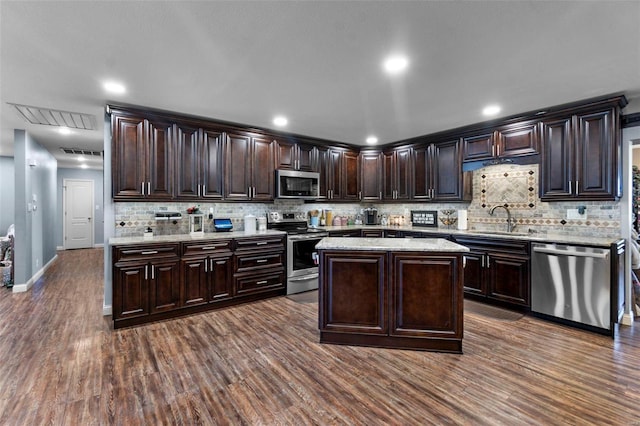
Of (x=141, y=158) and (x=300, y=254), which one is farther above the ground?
(x=141, y=158)

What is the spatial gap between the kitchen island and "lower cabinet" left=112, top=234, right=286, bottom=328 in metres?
1.58

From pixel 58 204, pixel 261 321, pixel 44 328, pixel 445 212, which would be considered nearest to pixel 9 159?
pixel 58 204

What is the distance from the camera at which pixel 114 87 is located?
2928mm

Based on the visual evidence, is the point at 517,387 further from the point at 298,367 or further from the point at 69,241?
the point at 69,241

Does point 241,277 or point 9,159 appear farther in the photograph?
point 9,159

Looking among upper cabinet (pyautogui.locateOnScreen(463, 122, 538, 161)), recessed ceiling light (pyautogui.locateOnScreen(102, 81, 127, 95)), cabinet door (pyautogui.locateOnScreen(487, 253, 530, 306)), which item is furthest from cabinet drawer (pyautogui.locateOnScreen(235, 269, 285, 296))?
upper cabinet (pyautogui.locateOnScreen(463, 122, 538, 161))

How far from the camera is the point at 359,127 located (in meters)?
4.50

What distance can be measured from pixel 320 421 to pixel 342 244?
1.45 metres

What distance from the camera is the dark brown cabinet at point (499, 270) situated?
3.54 meters

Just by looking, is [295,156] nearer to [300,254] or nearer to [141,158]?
[300,254]

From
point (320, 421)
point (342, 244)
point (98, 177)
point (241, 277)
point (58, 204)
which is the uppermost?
point (98, 177)

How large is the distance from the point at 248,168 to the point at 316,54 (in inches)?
95.8

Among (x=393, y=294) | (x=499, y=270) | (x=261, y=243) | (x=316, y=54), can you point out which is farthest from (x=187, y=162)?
(x=499, y=270)

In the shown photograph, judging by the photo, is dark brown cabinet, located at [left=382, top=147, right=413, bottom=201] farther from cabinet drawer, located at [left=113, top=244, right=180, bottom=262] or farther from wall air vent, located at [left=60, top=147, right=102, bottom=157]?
wall air vent, located at [left=60, top=147, right=102, bottom=157]
